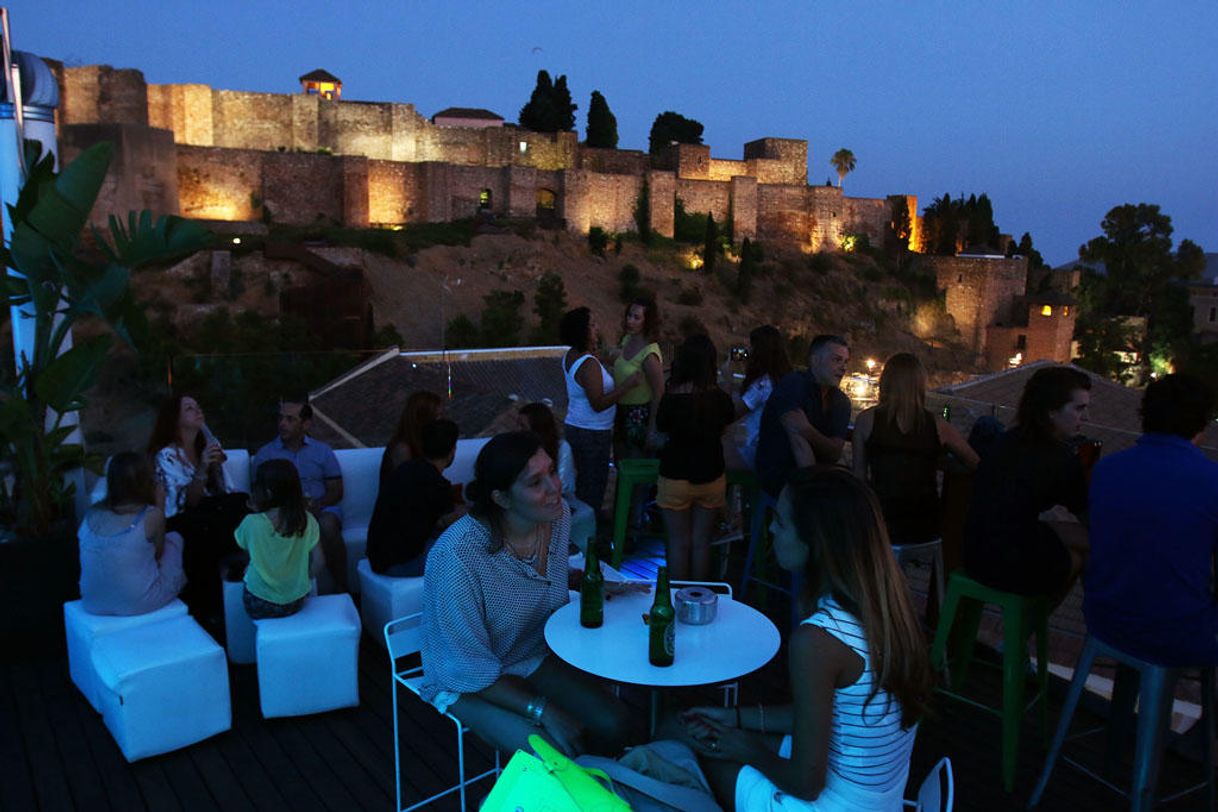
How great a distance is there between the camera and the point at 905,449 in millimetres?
4121

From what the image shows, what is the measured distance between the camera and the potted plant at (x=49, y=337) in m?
4.46

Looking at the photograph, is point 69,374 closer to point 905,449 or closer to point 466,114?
point 905,449

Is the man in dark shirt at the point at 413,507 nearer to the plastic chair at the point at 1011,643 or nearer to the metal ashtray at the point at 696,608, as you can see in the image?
the metal ashtray at the point at 696,608

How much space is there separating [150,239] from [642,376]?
276 centimetres

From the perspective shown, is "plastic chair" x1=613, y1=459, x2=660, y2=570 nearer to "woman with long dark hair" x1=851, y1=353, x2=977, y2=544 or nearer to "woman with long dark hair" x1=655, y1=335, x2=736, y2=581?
"woman with long dark hair" x1=655, y1=335, x2=736, y2=581

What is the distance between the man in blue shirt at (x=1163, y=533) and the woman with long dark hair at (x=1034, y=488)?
0.33 m

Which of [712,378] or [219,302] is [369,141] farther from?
[712,378]

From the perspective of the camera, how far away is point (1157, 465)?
3031mm

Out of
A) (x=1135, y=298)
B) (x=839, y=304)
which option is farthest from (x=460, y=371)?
(x=1135, y=298)

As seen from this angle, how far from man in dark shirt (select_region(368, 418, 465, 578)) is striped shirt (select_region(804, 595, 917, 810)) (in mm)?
2604

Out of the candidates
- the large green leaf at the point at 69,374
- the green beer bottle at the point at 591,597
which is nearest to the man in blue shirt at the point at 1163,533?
the green beer bottle at the point at 591,597

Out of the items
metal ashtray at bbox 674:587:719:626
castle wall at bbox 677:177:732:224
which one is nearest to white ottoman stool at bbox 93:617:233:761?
metal ashtray at bbox 674:587:719:626

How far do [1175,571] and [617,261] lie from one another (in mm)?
38083

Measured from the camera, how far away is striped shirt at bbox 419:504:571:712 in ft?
9.23
